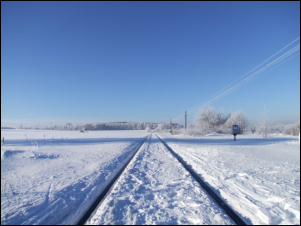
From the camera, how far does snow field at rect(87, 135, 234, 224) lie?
2709 millimetres

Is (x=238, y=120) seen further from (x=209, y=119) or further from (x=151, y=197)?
(x=151, y=197)

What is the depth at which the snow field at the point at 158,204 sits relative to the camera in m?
2.71

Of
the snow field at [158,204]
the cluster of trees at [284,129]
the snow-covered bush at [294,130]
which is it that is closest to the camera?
the snow field at [158,204]

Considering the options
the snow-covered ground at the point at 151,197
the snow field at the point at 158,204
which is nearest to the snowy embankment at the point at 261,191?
the snow-covered ground at the point at 151,197

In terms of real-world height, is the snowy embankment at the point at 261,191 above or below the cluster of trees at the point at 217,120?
below

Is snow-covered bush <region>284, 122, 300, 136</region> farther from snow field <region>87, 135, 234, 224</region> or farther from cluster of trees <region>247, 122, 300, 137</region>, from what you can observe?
snow field <region>87, 135, 234, 224</region>

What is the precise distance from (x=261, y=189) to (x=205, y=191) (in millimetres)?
1379

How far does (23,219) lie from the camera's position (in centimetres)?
273

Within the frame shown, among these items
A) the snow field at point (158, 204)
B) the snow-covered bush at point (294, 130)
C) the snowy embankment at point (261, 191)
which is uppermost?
the snow-covered bush at point (294, 130)

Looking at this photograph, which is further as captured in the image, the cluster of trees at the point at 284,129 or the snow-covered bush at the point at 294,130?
the cluster of trees at the point at 284,129

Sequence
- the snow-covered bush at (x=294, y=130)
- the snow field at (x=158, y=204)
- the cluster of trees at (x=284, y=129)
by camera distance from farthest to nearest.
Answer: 1. the cluster of trees at (x=284, y=129)
2. the snow-covered bush at (x=294, y=130)
3. the snow field at (x=158, y=204)

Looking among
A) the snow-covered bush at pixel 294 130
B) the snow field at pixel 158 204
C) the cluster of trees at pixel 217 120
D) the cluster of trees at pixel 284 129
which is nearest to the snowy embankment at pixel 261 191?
the snow field at pixel 158 204

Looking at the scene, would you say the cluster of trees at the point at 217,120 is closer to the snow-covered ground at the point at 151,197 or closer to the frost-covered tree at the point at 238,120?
the frost-covered tree at the point at 238,120

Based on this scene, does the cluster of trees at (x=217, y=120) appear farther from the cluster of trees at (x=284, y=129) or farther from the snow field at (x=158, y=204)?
the snow field at (x=158, y=204)
